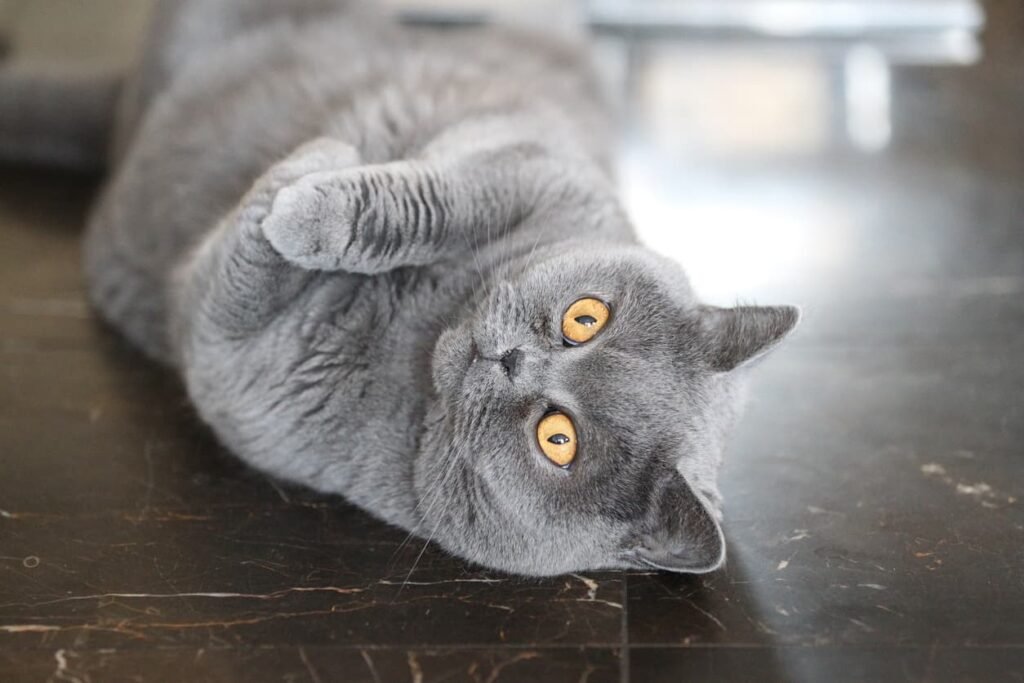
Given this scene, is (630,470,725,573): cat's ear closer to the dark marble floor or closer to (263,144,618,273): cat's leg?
the dark marble floor

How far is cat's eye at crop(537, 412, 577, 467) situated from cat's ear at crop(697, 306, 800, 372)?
0.64ft

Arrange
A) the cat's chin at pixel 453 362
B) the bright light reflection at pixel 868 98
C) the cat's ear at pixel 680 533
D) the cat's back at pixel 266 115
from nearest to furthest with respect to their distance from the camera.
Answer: the cat's ear at pixel 680 533
the cat's chin at pixel 453 362
the cat's back at pixel 266 115
the bright light reflection at pixel 868 98

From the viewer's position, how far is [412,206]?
1418 mm

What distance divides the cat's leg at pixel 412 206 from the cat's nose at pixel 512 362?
0.24m

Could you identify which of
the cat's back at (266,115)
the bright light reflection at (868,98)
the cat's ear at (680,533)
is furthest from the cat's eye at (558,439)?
the bright light reflection at (868,98)

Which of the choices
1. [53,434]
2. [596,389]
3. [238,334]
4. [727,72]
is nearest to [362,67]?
[238,334]

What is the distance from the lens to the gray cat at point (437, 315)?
4.18ft

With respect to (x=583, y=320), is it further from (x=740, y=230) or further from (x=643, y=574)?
(x=740, y=230)

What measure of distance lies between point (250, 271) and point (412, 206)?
0.75 ft

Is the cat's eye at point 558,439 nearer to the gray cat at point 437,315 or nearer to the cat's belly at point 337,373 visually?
the gray cat at point 437,315

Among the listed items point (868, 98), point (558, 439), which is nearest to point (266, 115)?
point (558, 439)

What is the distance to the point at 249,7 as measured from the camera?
7.21ft

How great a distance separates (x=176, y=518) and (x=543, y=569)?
52cm

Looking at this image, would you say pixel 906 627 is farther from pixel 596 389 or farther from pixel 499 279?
pixel 499 279
